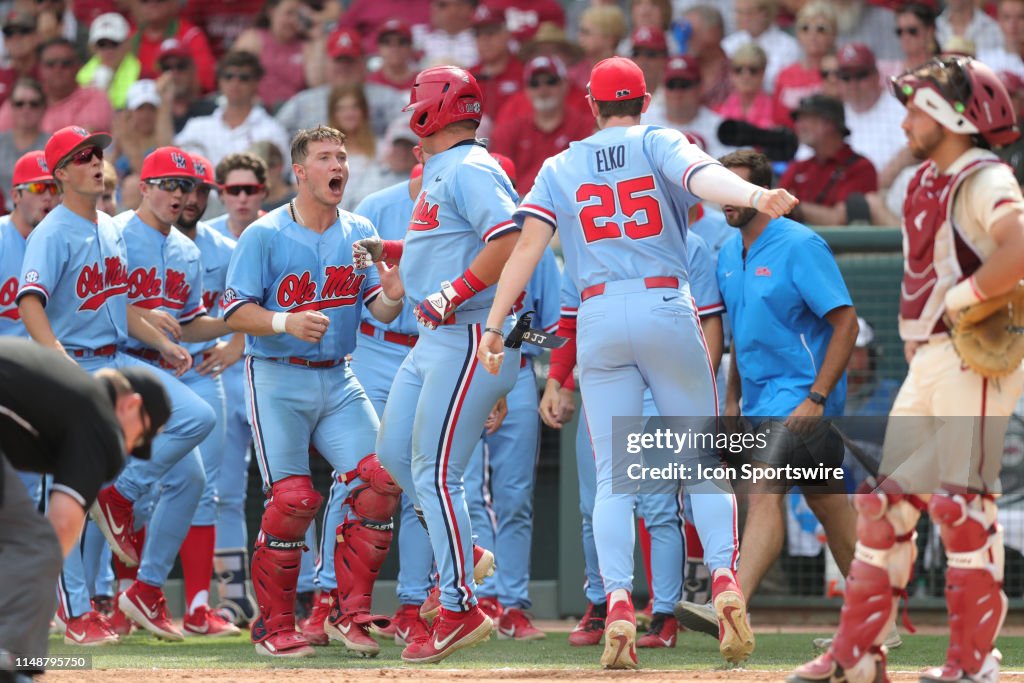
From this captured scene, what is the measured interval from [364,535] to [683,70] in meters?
5.30

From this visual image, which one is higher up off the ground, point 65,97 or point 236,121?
point 65,97

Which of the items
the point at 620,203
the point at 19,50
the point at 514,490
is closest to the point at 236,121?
the point at 19,50

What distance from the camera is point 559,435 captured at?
885 centimetres

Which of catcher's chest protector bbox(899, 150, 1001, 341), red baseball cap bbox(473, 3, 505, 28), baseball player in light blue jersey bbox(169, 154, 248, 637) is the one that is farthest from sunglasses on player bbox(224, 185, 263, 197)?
catcher's chest protector bbox(899, 150, 1001, 341)

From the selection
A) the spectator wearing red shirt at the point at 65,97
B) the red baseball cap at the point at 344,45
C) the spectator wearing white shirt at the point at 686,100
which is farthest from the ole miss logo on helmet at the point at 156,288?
the spectator wearing red shirt at the point at 65,97

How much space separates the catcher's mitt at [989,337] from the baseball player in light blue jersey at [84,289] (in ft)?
12.8

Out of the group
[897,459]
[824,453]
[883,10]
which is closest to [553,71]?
[883,10]

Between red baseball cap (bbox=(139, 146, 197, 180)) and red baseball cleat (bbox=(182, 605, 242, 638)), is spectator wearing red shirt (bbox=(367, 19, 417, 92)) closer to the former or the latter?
red baseball cap (bbox=(139, 146, 197, 180))

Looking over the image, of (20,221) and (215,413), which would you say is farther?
(215,413)

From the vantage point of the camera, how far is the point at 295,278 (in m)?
6.48

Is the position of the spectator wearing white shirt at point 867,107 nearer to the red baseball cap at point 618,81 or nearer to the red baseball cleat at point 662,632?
the red baseball cleat at point 662,632

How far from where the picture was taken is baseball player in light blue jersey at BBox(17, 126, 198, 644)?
6895mm

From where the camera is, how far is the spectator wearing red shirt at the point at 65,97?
11812 millimetres

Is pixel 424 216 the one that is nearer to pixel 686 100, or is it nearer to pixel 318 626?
pixel 318 626
